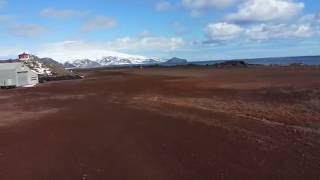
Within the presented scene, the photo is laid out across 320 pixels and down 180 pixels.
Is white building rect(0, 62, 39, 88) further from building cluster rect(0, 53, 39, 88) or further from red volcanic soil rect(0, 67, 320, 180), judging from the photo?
red volcanic soil rect(0, 67, 320, 180)

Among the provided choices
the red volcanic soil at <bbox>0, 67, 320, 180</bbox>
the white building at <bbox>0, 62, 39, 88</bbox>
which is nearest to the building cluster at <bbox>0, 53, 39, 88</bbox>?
the white building at <bbox>0, 62, 39, 88</bbox>

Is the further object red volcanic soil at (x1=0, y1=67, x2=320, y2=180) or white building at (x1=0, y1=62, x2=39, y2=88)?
white building at (x1=0, y1=62, x2=39, y2=88)

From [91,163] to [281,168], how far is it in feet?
17.2

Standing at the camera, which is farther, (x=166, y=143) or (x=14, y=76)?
(x=14, y=76)

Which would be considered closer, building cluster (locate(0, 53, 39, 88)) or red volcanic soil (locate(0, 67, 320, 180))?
red volcanic soil (locate(0, 67, 320, 180))

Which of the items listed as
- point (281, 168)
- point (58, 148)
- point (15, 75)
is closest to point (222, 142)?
→ point (281, 168)

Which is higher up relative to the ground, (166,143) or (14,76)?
(14,76)

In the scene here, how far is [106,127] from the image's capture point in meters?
21.6

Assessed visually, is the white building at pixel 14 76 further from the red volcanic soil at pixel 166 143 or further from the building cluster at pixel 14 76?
the red volcanic soil at pixel 166 143

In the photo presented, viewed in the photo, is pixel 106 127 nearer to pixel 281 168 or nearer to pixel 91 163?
pixel 91 163

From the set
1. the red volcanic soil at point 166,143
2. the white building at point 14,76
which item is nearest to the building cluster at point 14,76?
the white building at point 14,76

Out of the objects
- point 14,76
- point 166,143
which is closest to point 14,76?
point 14,76

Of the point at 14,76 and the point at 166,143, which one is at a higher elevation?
the point at 14,76

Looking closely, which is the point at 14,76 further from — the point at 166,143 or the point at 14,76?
the point at 166,143
